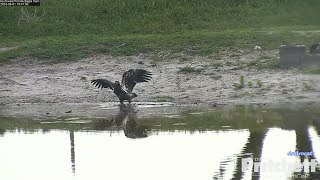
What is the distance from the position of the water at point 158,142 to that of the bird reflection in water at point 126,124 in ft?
0.04

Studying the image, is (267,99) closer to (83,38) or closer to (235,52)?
(235,52)

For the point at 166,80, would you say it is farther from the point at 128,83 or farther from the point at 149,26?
the point at 149,26

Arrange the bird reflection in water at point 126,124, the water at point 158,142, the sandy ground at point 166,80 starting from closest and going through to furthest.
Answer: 1. the water at point 158,142
2. the bird reflection in water at point 126,124
3. the sandy ground at point 166,80

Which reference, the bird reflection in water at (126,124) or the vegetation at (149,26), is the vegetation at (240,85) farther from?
the vegetation at (149,26)

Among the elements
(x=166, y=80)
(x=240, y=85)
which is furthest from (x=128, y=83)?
(x=240, y=85)

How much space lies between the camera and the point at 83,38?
1788cm

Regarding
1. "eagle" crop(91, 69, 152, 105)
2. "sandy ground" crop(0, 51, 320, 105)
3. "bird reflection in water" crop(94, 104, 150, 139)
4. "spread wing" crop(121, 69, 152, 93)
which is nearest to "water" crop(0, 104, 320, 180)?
"bird reflection in water" crop(94, 104, 150, 139)

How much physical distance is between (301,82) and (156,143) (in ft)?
15.8

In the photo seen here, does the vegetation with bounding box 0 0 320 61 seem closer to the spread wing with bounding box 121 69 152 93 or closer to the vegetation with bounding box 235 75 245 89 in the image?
the vegetation with bounding box 235 75 245 89

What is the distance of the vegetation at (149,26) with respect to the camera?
52.3 ft

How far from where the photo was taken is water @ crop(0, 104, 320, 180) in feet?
23.0

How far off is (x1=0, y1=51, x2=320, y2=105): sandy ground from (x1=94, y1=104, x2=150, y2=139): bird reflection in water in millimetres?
1283

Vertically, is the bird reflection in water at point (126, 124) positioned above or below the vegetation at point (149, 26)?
below

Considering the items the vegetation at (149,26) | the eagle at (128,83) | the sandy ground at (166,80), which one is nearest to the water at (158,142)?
the eagle at (128,83)
